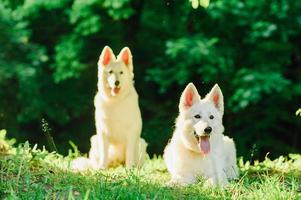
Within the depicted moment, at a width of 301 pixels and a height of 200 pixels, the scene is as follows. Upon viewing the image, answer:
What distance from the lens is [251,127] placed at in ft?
47.1

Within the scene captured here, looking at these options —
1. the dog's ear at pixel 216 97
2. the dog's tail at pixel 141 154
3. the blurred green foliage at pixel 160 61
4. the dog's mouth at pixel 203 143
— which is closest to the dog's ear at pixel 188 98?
the dog's ear at pixel 216 97

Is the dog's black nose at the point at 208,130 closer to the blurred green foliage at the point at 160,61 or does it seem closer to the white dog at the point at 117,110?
the white dog at the point at 117,110

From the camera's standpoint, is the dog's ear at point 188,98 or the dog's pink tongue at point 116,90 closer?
the dog's ear at point 188,98

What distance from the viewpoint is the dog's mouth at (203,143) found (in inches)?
248

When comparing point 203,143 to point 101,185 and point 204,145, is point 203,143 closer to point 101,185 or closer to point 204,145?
point 204,145

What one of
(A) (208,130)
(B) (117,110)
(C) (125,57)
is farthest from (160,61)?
(A) (208,130)

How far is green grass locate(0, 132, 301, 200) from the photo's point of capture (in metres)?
5.62

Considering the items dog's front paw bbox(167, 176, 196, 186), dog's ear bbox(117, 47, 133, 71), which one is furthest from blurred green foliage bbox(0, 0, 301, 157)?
dog's front paw bbox(167, 176, 196, 186)

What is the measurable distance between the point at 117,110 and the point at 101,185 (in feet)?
5.47

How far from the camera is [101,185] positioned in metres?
5.89

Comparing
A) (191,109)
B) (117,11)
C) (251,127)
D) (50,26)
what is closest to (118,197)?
(191,109)

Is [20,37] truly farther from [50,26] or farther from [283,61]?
[283,61]

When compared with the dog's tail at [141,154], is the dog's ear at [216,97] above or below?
above

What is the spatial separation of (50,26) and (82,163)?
828 cm
